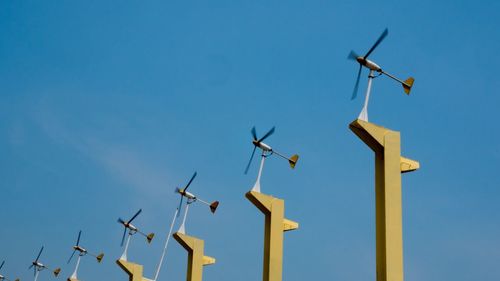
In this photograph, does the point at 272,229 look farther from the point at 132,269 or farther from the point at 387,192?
the point at 132,269

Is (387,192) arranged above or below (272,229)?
below

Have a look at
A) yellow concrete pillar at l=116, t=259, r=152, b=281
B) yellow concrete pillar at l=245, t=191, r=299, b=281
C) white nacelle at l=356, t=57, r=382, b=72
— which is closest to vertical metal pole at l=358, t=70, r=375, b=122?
white nacelle at l=356, t=57, r=382, b=72

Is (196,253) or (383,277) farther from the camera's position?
(196,253)

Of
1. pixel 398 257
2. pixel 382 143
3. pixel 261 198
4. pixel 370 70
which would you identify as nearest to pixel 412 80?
pixel 370 70

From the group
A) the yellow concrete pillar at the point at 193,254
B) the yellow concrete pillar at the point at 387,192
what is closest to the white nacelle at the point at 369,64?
the yellow concrete pillar at the point at 387,192

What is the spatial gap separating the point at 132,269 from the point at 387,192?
1259 inches

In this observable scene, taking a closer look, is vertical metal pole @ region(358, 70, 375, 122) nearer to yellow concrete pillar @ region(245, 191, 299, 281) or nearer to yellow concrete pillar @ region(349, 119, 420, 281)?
yellow concrete pillar @ region(349, 119, 420, 281)

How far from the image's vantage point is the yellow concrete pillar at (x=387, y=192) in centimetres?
2750

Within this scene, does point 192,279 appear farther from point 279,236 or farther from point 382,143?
point 382,143

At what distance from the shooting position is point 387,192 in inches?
1111

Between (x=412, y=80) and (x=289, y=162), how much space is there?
539 inches

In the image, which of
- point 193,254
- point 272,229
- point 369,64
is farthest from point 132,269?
point 369,64

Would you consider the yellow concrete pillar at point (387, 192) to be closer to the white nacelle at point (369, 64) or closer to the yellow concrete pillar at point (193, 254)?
the white nacelle at point (369, 64)

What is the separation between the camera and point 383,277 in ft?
89.6
